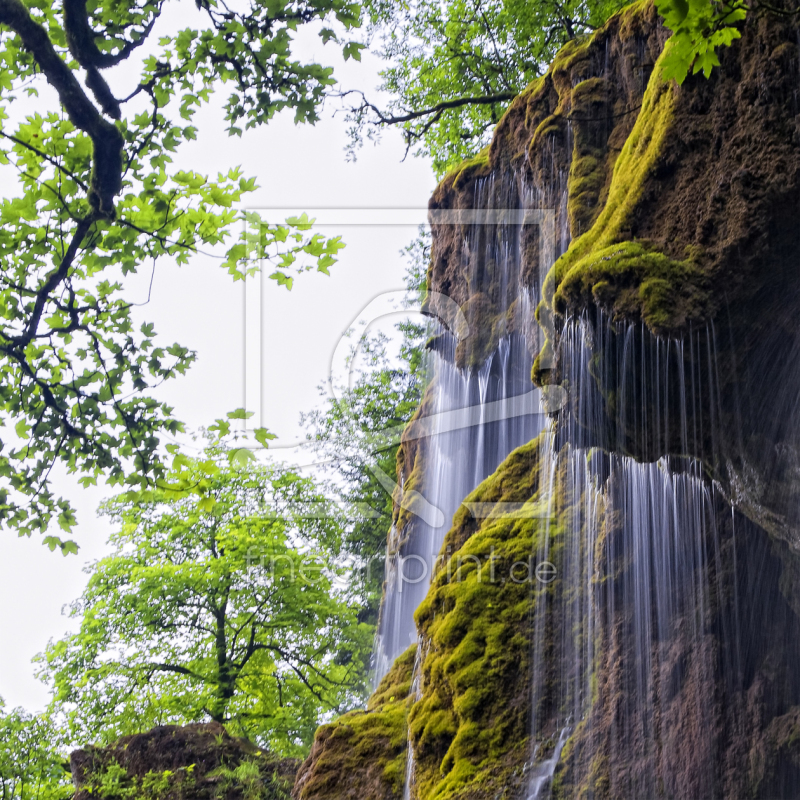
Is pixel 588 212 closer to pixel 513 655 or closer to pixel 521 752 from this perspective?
pixel 513 655

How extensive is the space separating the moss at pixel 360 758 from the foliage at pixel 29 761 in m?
6.90

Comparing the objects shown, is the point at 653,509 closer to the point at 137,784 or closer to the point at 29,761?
the point at 137,784

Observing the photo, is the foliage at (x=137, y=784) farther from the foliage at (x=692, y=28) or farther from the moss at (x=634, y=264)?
the foliage at (x=692, y=28)

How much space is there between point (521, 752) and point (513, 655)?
0.79 meters

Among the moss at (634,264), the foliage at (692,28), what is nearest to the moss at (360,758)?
the moss at (634,264)

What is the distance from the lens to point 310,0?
4793 mm

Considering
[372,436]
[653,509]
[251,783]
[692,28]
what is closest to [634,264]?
[692,28]

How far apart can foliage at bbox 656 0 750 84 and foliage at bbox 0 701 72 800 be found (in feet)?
44.3

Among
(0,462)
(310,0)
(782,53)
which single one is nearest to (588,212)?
(782,53)

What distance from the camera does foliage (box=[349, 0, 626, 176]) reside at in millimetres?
15688

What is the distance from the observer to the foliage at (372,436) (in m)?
20.9

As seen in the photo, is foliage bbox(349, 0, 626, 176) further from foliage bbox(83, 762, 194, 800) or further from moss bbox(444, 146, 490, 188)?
foliage bbox(83, 762, 194, 800)

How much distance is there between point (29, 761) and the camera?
43.3ft

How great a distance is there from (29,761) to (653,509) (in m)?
12.3
